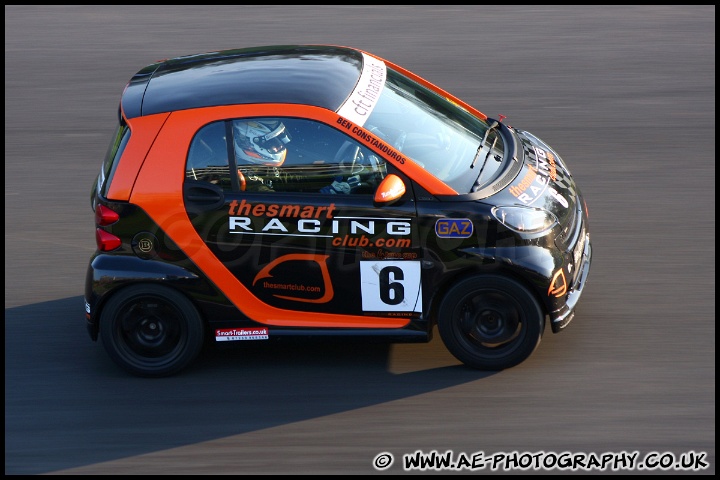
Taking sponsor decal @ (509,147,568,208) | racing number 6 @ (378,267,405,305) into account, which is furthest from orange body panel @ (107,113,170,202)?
sponsor decal @ (509,147,568,208)

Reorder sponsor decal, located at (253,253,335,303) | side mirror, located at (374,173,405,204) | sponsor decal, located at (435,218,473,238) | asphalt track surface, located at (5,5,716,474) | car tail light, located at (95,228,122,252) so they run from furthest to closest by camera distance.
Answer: car tail light, located at (95,228,122,252)
sponsor decal, located at (253,253,335,303)
sponsor decal, located at (435,218,473,238)
side mirror, located at (374,173,405,204)
asphalt track surface, located at (5,5,716,474)

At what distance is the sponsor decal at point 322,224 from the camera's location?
6109 mm

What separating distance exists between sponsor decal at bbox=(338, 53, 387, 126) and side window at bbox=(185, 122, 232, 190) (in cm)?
69

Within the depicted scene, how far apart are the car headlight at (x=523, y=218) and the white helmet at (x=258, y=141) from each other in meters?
1.26

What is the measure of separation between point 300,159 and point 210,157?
51 cm

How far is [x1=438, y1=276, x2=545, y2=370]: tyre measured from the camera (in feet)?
20.3

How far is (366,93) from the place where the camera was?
650 centimetres

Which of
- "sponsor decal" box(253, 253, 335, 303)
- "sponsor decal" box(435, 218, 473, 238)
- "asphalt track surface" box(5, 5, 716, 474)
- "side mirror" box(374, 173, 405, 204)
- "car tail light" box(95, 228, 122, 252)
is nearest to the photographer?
"asphalt track surface" box(5, 5, 716, 474)

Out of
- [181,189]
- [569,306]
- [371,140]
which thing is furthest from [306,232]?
[569,306]

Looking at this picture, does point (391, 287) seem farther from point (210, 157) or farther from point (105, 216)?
point (105, 216)

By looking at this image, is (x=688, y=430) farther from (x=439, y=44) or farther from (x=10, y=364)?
(x=439, y=44)

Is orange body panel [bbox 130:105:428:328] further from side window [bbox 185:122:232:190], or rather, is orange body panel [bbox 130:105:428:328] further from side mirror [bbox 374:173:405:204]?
side mirror [bbox 374:173:405:204]

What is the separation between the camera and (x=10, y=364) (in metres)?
6.75

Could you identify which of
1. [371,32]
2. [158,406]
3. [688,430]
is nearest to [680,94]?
[371,32]
